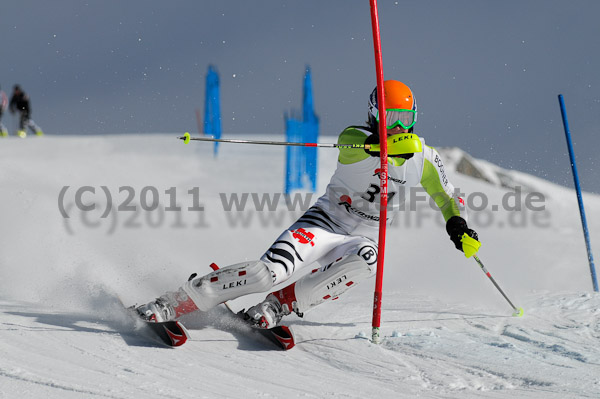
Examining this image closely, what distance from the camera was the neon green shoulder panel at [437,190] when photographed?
13.1 feet

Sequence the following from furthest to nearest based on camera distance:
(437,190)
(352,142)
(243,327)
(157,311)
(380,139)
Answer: (437,190) → (352,142) → (243,327) → (380,139) → (157,311)

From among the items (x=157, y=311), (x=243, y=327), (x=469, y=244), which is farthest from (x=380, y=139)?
(x=157, y=311)

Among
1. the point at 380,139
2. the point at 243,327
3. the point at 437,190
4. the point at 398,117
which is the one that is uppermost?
the point at 398,117

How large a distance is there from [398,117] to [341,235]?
0.83 m

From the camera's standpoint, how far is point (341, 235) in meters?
3.94

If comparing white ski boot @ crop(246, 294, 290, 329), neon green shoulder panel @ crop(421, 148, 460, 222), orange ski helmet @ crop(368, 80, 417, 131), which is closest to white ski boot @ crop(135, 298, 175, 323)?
white ski boot @ crop(246, 294, 290, 329)

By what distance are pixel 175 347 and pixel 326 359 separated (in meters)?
0.82

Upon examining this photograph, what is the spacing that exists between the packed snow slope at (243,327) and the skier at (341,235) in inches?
10.0

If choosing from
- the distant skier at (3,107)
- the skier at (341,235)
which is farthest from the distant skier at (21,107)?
the skier at (341,235)

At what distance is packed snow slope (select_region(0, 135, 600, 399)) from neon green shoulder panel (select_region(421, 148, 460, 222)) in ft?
2.46

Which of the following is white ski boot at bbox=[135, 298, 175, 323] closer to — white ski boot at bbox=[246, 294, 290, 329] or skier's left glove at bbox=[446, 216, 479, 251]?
white ski boot at bbox=[246, 294, 290, 329]

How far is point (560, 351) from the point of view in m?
3.38

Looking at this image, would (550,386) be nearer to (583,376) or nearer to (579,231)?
(583,376)

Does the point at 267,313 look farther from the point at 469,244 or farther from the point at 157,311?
the point at 469,244
